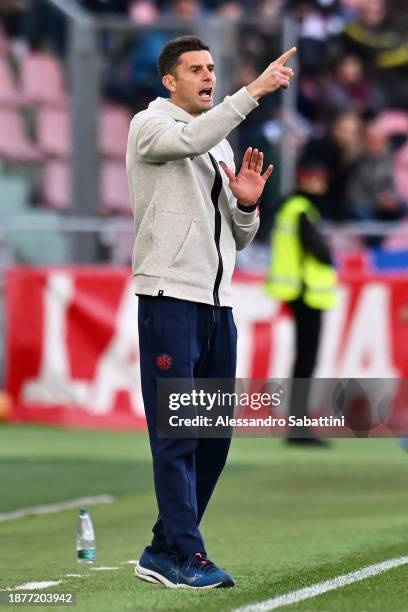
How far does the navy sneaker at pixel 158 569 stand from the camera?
22.0 feet

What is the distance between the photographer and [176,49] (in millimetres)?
6750

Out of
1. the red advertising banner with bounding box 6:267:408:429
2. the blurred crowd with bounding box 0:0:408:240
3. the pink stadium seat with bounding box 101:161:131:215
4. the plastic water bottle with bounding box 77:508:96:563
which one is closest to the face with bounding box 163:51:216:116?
the plastic water bottle with bounding box 77:508:96:563

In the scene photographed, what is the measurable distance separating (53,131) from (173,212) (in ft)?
42.9

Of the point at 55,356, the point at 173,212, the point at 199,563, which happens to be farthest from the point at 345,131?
the point at 199,563

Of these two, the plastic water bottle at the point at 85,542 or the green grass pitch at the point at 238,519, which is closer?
the green grass pitch at the point at 238,519

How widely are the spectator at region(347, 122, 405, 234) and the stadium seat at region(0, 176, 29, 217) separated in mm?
3780

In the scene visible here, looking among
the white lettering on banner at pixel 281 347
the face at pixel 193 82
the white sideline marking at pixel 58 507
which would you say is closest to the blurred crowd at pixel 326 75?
the white lettering on banner at pixel 281 347

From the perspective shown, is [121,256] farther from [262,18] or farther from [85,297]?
[262,18]

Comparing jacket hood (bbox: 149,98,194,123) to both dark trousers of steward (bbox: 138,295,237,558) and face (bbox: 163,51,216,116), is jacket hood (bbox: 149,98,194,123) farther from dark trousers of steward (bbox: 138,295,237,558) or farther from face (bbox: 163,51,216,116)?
dark trousers of steward (bbox: 138,295,237,558)

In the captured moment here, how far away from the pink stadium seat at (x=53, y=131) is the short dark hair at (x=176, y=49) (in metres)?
12.4

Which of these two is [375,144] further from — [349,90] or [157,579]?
[157,579]

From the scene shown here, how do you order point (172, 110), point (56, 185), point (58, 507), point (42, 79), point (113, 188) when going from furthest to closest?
point (42, 79) < point (56, 185) < point (113, 188) < point (58, 507) < point (172, 110)

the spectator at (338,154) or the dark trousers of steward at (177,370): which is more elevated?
the spectator at (338,154)

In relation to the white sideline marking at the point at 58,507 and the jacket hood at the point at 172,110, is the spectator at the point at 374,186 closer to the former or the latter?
the white sideline marking at the point at 58,507
